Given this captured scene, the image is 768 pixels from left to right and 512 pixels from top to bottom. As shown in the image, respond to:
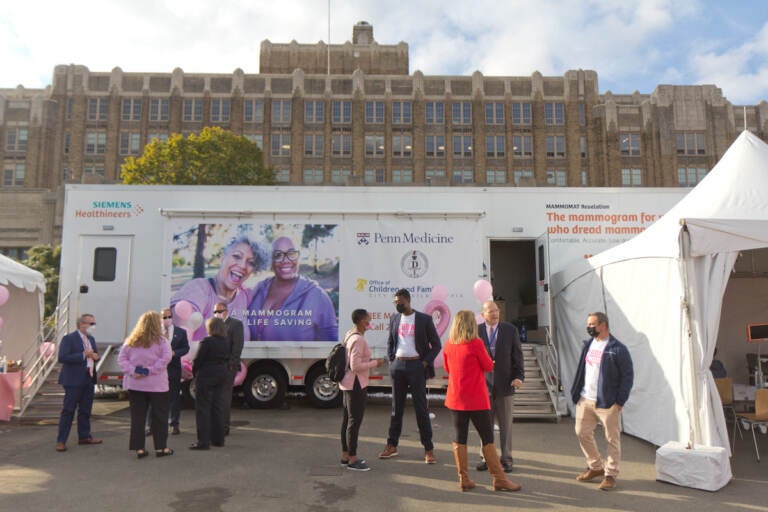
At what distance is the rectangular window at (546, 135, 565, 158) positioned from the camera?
182 ft

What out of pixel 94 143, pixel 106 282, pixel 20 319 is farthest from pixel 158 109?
pixel 106 282

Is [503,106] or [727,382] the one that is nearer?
[727,382]

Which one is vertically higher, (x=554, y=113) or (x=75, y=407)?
(x=554, y=113)

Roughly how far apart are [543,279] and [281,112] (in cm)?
4879

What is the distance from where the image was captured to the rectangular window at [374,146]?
54844 mm

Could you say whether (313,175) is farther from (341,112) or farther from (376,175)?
(341,112)

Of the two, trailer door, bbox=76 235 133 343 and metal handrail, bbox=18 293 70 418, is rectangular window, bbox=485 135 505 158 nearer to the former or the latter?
trailer door, bbox=76 235 133 343

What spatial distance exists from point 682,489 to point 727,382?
3.13 m

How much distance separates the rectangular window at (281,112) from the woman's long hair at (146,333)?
166 ft

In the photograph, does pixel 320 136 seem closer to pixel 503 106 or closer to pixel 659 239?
pixel 503 106

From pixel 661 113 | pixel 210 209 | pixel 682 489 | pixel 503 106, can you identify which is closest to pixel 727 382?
pixel 682 489

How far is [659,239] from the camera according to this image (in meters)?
6.70

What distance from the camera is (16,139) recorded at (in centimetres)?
5503

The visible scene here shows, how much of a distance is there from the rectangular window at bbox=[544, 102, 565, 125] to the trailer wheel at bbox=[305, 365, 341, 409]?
168 feet
